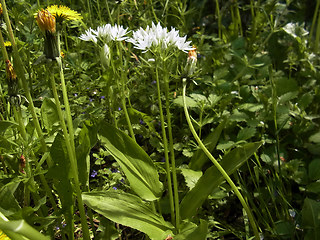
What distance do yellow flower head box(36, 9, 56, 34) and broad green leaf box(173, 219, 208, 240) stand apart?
589 millimetres

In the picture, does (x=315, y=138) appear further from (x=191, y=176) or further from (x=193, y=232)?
(x=193, y=232)

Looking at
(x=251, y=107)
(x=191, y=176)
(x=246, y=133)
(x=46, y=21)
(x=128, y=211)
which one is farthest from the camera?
(x=251, y=107)

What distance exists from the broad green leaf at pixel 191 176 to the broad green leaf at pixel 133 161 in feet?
0.40

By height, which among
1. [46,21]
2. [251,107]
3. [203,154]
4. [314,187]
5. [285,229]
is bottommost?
[285,229]

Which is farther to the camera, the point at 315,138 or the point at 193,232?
the point at 315,138

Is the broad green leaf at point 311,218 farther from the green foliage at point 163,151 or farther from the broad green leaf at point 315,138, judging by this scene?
the broad green leaf at point 315,138

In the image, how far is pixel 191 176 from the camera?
49.1 inches

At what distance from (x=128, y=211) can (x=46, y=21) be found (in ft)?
1.75

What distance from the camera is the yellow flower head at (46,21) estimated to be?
87cm

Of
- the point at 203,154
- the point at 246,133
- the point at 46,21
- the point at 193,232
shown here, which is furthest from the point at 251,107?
the point at 46,21

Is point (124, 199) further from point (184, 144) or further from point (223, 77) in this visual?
point (223, 77)

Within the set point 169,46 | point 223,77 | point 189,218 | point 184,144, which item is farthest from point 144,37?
point 223,77

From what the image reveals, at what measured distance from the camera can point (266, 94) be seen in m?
1.65

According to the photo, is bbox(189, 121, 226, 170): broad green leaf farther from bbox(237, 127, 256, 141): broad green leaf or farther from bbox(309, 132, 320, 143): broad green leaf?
bbox(309, 132, 320, 143): broad green leaf
